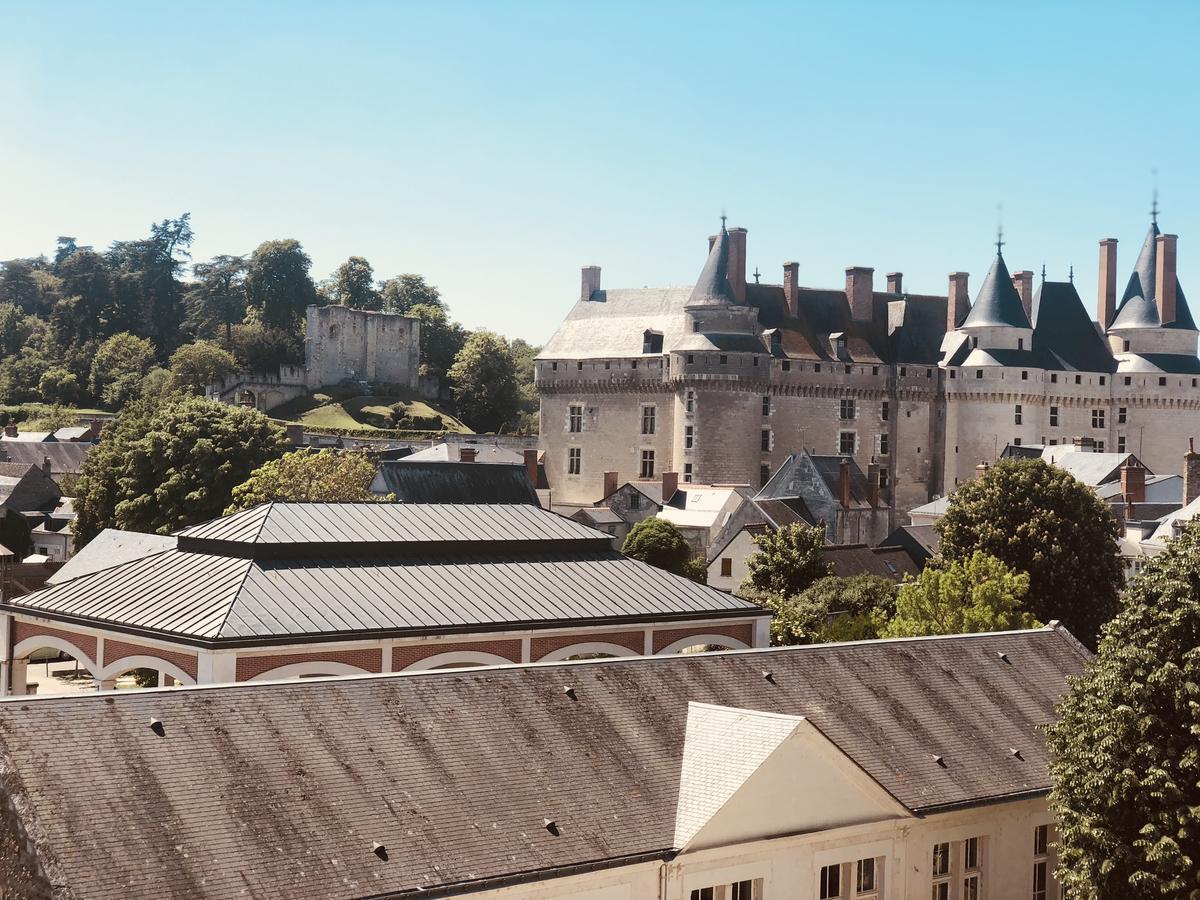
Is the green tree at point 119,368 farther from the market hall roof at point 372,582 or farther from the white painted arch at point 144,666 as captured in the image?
the white painted arch at point 144,666

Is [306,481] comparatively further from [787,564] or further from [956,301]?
[956,301]

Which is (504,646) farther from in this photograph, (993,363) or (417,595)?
(993,363)

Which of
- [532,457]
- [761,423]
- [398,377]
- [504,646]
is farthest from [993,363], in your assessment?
[504,646]

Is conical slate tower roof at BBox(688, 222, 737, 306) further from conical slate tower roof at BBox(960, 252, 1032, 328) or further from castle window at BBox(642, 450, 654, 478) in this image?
conical slate tower roof at BBox(960, 252, 1032, 328)

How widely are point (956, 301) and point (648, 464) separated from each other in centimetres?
1738

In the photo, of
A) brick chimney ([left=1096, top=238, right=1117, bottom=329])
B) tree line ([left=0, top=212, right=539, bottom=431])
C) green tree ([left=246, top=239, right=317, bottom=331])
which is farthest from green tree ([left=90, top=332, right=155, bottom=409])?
brick chimney ([left=1096, top=238, right=1117, bottom=329])

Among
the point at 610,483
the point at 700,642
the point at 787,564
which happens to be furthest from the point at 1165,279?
the point at 700,642

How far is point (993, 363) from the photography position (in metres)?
70.1

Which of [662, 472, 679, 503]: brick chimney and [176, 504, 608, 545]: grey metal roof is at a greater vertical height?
[176, 504, 608, 545]: grey metal roof

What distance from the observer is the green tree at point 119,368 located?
9500cm

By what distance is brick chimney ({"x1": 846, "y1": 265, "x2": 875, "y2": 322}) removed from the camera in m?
73.5

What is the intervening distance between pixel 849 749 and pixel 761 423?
5219 cm

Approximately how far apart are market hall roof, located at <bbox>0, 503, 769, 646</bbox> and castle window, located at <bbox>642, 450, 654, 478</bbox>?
41.6 m

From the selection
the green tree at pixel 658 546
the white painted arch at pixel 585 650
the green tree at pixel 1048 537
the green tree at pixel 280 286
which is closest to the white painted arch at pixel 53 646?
the white painted arch at pixel 585 650
